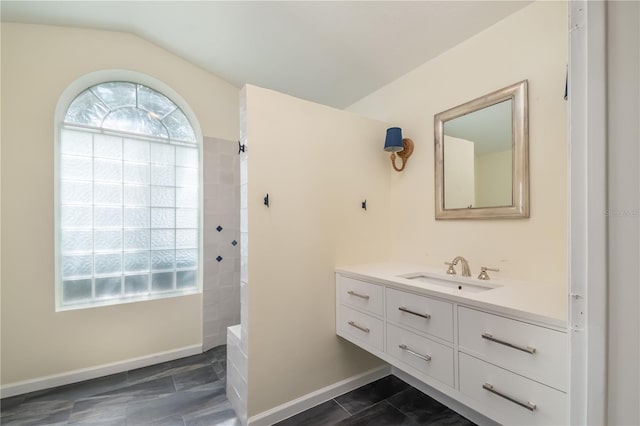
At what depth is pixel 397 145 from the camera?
2180 mm

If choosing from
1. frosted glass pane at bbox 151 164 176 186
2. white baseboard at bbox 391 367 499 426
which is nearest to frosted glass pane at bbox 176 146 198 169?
frosted glass pane at bbox 151 164 176 186

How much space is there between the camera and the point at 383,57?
222 cm

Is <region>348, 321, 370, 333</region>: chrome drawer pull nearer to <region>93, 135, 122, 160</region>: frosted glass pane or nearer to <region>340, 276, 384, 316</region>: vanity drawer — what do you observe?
<region>340, 276, 384, 316</region>: vanity drawer

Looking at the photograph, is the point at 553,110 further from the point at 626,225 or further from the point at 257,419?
the point at 257,419

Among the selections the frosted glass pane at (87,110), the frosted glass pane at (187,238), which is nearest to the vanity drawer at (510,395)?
the frosted glass pane at (187,238)

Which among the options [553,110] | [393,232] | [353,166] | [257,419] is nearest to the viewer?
[553,110]

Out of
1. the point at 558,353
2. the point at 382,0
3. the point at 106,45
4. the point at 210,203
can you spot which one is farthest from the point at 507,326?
the point at 106,45

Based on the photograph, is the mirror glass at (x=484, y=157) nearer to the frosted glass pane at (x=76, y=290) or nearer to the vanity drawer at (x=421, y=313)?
the vanity drawer at (x=421, y=313)

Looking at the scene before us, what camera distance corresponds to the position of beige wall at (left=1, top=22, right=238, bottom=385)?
82.0 inches

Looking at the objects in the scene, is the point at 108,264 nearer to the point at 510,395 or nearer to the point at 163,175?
the point at 163,175

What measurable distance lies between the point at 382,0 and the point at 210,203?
2310 millimetres

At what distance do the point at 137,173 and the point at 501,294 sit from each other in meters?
3.07

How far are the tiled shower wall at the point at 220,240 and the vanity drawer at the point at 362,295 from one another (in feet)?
4.90

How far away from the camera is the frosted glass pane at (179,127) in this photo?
112 inches
